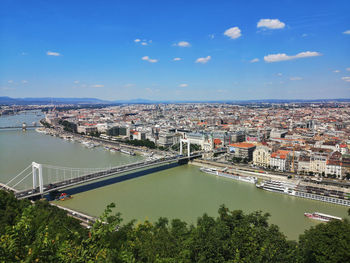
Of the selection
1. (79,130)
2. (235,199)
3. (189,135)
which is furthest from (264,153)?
(79,130)

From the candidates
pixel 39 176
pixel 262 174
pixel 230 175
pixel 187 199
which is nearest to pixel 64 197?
pixel 39 176

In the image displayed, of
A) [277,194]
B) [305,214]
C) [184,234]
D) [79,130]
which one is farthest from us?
[79,130]

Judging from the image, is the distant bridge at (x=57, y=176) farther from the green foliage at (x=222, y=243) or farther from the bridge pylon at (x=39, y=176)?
the green foliage at (x=222, y=243)

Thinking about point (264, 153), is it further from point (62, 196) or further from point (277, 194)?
point (62, 196)

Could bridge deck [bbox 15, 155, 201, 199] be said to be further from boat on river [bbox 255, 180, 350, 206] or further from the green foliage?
boat on river [bbox 255, 180, 350, 206]

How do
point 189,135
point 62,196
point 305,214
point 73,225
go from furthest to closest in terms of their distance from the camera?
point 189,135 < point 62,196 < point 305,214 < point 73,225

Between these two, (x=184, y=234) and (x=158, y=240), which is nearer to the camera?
(x=158, y=240)

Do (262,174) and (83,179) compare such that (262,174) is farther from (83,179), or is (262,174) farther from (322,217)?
(83,179)

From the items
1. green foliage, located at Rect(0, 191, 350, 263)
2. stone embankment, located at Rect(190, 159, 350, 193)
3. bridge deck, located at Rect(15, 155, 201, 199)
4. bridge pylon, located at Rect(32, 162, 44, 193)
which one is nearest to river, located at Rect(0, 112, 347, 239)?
bridge deck, located at Rect(15, 155, 201, 199)
